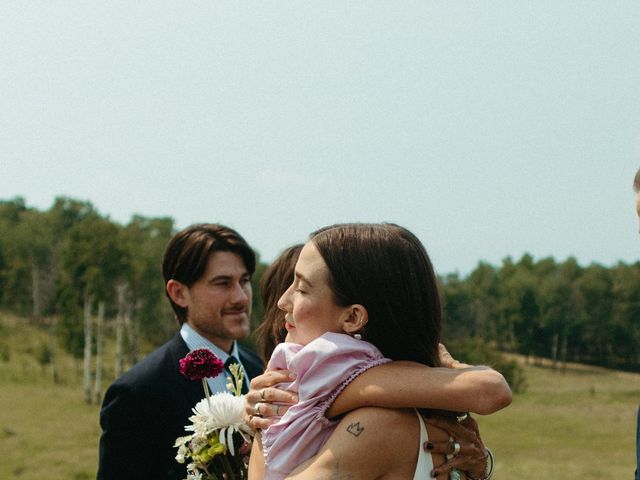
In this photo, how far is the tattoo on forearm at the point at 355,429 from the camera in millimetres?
2529

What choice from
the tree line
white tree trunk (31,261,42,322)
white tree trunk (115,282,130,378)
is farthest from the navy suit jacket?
white tree trunk (31,261,42,322)

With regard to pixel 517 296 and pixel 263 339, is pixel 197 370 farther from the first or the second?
pixel 517 296

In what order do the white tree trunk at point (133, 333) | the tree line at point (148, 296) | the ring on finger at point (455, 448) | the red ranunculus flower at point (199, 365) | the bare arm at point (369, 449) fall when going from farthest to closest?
the white tree trunk at point (133, 333) → the tree line at point (148, 296) → the red ranunculus flower at point (199, 365) → the ring on finger at point (455, 448) → the bare arm at point (369, 449)

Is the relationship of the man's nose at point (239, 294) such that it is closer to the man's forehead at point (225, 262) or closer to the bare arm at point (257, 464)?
the man's forehead at point (225, 262)

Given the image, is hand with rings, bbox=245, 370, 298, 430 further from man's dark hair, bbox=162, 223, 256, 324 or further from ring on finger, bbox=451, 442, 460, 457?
man's dark hair, bbox=162, 223, 256, 324

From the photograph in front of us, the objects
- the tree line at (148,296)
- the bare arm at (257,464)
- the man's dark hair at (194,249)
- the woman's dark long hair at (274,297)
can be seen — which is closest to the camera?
the bare arm at (257,464)

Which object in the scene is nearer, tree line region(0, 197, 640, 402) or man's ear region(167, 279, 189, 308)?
man's ear region(167, 279, 189, 308)

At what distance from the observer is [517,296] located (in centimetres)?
10719

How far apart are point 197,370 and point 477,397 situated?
1.40 m

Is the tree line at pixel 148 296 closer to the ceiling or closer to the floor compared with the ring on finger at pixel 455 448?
closer to the floor

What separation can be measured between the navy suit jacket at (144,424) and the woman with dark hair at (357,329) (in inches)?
86.4

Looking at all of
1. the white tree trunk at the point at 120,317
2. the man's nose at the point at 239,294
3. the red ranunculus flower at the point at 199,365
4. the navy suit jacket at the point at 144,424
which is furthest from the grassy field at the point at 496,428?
the red ranunculus flower at the point at 199,365

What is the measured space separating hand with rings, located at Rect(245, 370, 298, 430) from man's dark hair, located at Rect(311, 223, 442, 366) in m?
0.37

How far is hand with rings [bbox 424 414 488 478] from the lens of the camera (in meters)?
2.68
